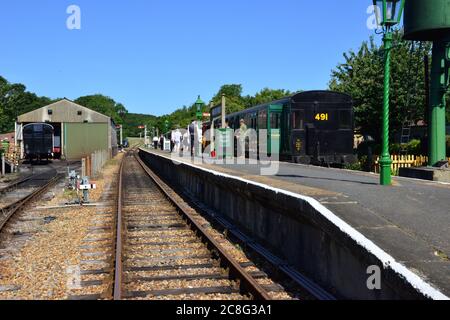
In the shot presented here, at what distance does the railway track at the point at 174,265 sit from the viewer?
265 inches

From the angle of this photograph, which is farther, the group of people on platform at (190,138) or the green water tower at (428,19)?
the group of people on platform at (190,138)

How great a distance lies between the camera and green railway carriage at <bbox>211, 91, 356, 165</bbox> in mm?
23562

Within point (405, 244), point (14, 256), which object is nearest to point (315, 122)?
point (14, 256)

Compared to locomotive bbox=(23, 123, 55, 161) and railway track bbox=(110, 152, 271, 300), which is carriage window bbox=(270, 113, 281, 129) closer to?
railway track bbox=(110, 152, 271, 300)

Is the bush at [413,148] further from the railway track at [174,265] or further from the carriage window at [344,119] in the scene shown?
the railway track at [174,265]

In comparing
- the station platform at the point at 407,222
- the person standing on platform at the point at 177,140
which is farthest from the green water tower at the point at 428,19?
the person standing on platform at the point at 177,140

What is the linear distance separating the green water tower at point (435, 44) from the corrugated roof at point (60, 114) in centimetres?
5225

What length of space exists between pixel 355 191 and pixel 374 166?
13923mm

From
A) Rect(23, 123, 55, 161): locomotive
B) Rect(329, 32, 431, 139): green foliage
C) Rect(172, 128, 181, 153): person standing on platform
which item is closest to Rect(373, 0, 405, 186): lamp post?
Rect(329, 32, 431, 139): green foliage

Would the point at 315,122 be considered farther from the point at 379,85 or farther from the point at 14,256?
the point at 14,256

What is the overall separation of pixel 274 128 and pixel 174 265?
17151 mm

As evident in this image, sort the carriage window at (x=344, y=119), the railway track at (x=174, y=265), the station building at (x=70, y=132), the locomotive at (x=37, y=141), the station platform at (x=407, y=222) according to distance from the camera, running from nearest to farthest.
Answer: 1. the station platform at (x=407, y=222)
2. the railway track at (x=174, y=265)
3. the carriage window at (x=344, y=119)
4. the locomotive at (x=37, y=141)
5. the station building at (x=70, y=132)

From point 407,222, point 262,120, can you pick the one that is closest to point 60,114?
point 262,120
